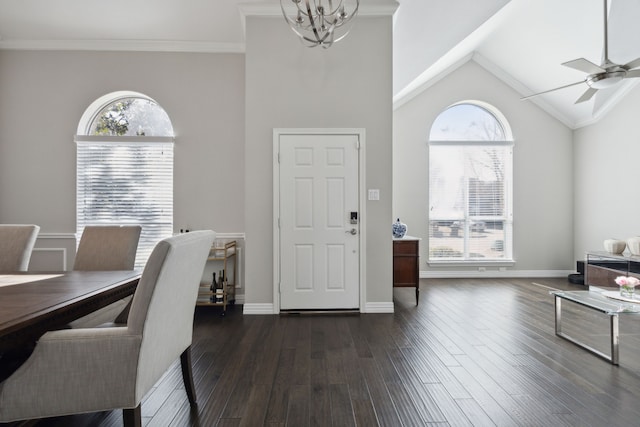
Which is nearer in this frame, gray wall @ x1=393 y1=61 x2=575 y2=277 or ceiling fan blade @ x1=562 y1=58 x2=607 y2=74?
ceiling fan blade @ x1=562 y1=58 x2=607 y2=74

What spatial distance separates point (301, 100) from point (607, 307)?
11.3ft

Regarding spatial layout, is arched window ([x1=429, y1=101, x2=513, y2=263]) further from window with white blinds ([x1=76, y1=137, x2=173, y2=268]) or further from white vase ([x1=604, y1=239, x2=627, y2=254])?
window with white blinds ([x1=76, y1=137, x2=173, y2=268])

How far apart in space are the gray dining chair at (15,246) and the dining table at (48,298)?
32 centimetres

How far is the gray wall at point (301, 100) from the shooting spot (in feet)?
12.1

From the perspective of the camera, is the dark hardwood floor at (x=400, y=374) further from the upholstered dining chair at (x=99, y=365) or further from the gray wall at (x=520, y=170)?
the gray wall at (x=520, y=170)

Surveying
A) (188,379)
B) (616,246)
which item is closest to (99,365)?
(188,379)

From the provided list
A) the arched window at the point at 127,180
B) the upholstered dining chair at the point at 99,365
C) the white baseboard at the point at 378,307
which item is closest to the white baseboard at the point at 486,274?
the white baseboard at the point at 378,307

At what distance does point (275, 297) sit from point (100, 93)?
11.7 ft

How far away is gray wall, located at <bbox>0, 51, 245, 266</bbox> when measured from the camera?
419 cm

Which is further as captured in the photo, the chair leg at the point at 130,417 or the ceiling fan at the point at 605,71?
the ceiling fan at the point at 605,71

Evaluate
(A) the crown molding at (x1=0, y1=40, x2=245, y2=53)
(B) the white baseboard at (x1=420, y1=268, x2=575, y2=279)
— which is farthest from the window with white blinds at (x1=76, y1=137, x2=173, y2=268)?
(B) the white baseboard at (x1=420, y1=268, x2=575, y2=279)

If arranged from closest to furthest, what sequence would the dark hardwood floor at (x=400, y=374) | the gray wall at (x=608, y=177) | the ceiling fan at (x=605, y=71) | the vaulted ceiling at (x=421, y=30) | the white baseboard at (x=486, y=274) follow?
the dark hardwood floor at (x=400, y=374), the ceiling fan at (x=605, y=71), the vaulted ceiling at (x=421, y=30), the gray wall at (x=608, y=177), the white baseboard at (x=486, y=274)

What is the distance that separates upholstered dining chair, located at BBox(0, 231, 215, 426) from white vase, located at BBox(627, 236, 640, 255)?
18.3ft

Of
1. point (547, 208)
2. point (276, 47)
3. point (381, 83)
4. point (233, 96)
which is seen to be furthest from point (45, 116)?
point (547, 208)
